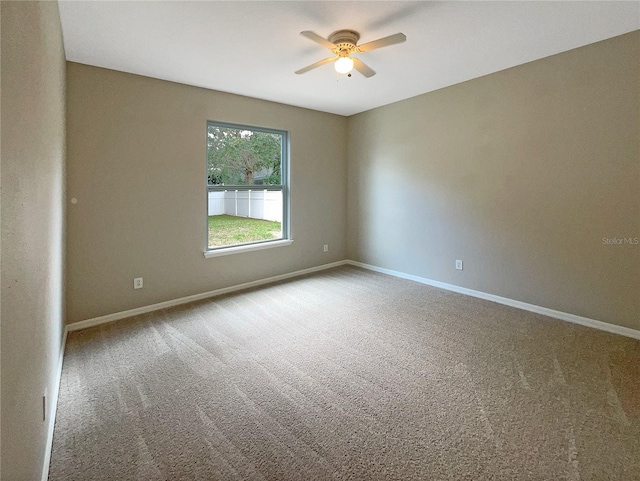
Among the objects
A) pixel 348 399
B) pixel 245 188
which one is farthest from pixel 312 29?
pixel 348 399

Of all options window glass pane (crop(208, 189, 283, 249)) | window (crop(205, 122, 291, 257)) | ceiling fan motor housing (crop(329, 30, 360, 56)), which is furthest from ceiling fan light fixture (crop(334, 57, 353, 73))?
window glass pane (crop(208, 189, 283, 249))

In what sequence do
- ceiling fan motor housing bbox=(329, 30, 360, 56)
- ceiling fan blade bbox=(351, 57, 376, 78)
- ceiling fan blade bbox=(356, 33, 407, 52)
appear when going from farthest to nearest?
ceiling fan blade bbox=(351, 57, 376, 78) → ceiling fan motor housing bbox=(329, 30, 360, 56) → ceiling fan blade bbox=(356, 33, 407, 52)

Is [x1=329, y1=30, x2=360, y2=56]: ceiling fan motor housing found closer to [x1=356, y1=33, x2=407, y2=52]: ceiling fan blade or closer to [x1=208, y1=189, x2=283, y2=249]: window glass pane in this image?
[x1=356, y1=33, x2=407, y2=52]: ceiling fan blade

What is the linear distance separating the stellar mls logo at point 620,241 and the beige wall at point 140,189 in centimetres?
374

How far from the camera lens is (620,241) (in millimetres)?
2920

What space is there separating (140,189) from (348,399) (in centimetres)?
295

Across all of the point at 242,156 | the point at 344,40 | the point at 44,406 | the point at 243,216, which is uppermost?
the point at 344,40

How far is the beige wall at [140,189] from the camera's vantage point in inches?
124

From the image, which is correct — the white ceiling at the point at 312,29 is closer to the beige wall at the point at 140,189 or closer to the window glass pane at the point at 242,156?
the beige wall at the point at 140,189

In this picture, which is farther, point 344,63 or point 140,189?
point 140,189

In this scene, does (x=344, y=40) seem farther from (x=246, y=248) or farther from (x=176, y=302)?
(x=176, y=302)

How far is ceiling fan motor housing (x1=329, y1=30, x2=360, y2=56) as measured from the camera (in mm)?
2613

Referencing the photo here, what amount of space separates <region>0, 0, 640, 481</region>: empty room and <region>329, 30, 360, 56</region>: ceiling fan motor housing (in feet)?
0.04

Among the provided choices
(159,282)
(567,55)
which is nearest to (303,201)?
(159,282)
